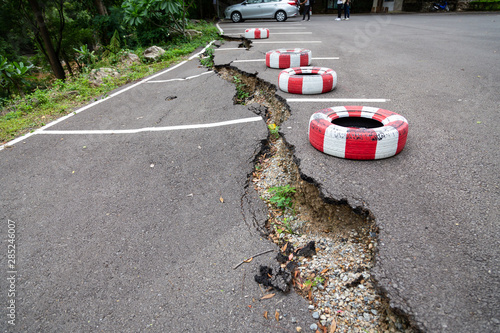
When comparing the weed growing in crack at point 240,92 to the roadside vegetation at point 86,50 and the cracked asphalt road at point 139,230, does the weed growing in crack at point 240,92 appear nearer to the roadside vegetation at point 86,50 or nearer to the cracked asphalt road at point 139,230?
the cracked asphalt road at point 139,230

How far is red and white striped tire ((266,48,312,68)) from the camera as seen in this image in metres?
6.73

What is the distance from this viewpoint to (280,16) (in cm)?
1836

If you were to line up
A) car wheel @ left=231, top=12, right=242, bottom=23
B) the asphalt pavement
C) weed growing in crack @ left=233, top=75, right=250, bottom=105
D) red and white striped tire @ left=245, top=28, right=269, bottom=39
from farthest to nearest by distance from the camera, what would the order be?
car wheel @ left=231, top=12, right=242, bottom=23 → red and white striped tire @ left=245, top=28, right=269, bottom=39 → weed growing in crack @ left=233, top=75, right=250, bottom=105 → the asphalt pavement

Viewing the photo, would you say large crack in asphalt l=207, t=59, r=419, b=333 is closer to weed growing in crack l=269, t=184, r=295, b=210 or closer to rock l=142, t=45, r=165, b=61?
weed growing in crack l=269, t=184, r=295, b=210

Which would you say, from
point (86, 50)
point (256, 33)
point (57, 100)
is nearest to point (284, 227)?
point (57, 100)

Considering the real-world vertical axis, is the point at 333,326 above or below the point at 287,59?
below

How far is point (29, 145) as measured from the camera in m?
4.69

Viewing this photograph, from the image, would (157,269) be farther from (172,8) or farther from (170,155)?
(172,8)

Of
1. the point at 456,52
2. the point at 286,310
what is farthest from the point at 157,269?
the point at 456,52

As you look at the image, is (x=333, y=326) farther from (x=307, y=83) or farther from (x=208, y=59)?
(x=208, y=59)

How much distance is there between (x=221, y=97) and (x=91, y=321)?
14.7 ft

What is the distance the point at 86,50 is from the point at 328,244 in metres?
12.3

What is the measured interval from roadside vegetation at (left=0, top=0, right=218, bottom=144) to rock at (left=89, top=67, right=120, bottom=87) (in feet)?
0.13

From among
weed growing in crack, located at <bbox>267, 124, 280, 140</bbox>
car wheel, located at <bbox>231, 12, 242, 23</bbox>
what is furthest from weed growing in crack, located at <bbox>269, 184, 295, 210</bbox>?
car wheel, located at <bbox>231, 12, 242, 23</bbox>
